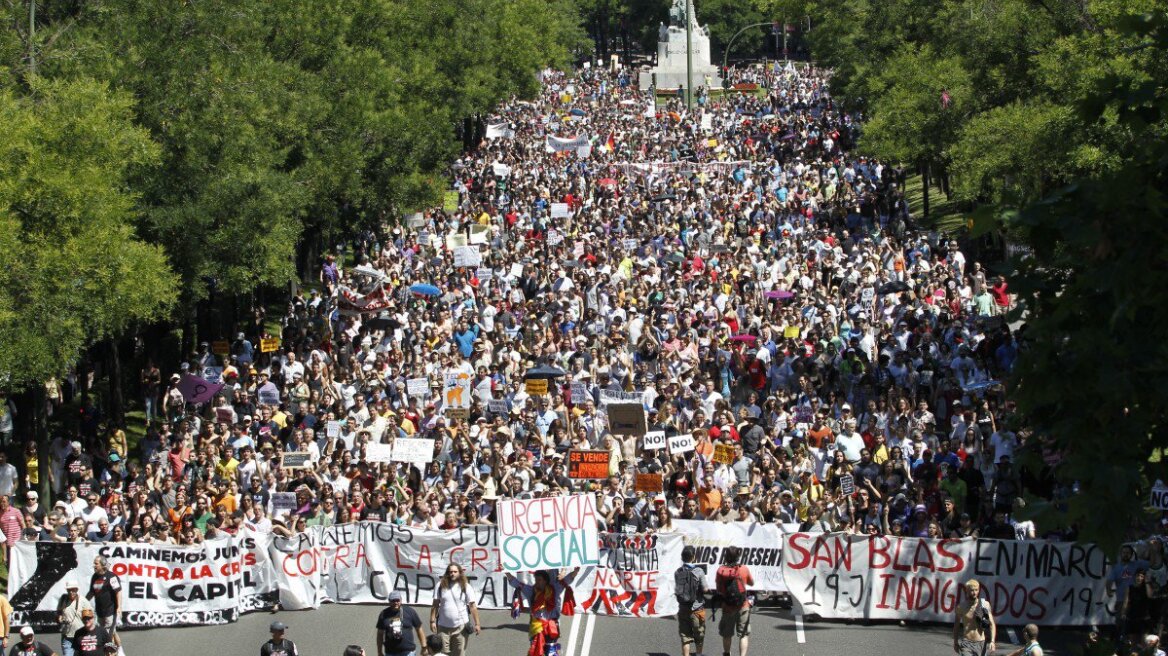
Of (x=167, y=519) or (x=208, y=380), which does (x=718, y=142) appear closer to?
(x=208, y=380)

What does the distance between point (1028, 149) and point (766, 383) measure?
6.80m

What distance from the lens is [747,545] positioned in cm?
1878

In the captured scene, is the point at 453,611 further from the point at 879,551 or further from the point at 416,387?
the point at 416,387

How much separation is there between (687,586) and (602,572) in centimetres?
249

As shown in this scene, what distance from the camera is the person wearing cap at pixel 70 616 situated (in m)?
16.9

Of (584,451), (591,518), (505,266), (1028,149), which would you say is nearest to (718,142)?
(505,266)

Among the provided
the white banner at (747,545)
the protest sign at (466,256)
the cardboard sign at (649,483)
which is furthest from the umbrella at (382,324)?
the white banner at (747,545)

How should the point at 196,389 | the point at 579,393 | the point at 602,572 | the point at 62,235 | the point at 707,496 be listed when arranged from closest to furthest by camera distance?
the point at 602,572, the point at 707,496, the point at 62,235, the point at 579,393, the point at 196,389

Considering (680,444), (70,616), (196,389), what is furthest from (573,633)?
(196,389)

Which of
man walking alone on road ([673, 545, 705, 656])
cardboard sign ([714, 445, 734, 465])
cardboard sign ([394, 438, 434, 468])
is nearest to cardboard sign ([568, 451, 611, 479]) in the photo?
cardboard sign ([714, 445, 734, 465])

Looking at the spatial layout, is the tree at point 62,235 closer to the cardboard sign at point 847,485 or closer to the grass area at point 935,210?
the cardboard sign at point 847,485

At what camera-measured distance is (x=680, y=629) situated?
16984 mm

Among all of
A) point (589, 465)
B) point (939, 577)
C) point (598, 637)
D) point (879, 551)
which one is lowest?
point (598, 637)

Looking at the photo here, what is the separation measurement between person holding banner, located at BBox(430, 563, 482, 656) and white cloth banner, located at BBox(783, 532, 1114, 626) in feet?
12.6
